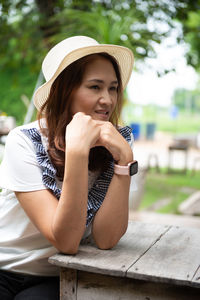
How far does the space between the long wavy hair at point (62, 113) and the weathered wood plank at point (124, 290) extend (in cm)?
41

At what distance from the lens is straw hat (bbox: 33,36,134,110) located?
5.41 feet

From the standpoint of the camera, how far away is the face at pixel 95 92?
5.46ft

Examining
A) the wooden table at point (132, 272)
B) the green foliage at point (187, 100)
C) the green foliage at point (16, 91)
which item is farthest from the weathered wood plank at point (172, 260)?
the green foliage at point (187, 100)

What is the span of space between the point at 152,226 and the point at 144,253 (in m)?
0.36

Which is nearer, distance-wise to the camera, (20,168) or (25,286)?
(20,168)

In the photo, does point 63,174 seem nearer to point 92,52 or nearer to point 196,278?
point 92,52

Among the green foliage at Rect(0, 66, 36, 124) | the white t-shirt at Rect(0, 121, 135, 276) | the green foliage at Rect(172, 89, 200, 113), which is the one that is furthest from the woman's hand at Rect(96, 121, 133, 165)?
the green foliage at Rect(172, 89, 200, 113)

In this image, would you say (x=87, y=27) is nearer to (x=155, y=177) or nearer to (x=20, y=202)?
(x=20, y=202)

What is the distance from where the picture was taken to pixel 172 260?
1400mm

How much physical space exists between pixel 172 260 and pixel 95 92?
2.22ft

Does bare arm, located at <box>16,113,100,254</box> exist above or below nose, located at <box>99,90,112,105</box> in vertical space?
below

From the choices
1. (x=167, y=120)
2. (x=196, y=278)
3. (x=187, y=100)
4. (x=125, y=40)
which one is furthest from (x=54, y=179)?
(x=187, y=100)

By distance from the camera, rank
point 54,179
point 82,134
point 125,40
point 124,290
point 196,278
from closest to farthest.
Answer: point 196,278 → point 124,290 → point 82,134 → point 54,179 → point 125,40

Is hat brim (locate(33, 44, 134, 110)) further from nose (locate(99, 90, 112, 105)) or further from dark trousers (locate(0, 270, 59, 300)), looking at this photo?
dark trousers (locate(0, 270, 59, 300))
